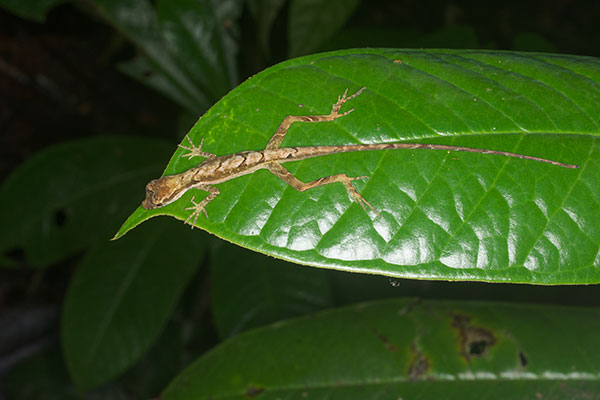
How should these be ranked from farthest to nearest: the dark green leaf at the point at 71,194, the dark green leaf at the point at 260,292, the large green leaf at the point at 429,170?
the dark green leaf at the point at 71,194
the dark green leaf at the point at 260,292
the large green leaf at the point at 429,170

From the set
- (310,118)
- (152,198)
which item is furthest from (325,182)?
(152,198)

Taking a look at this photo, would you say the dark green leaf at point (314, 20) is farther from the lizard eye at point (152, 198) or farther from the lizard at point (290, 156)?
the lizard at point (290, 156)

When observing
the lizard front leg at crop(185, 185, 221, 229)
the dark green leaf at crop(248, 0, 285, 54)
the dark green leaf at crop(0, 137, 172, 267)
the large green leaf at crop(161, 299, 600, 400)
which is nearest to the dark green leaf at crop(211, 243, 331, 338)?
the large green leaf at crop(161, 299, 600, 400)

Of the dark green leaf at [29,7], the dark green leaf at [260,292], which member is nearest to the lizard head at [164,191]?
the dark green leaf at [260,292]

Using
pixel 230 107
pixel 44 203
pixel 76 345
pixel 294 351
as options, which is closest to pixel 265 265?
pixel 294 351

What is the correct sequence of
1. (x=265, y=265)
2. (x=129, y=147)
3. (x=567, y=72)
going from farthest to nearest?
(x=129, y=147)
(x=265, y=265)
(x=567, y=72)

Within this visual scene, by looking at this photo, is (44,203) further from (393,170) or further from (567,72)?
(567,72)

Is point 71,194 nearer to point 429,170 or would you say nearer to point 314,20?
point 314,20

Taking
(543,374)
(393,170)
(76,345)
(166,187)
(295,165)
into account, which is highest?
(393,170)
